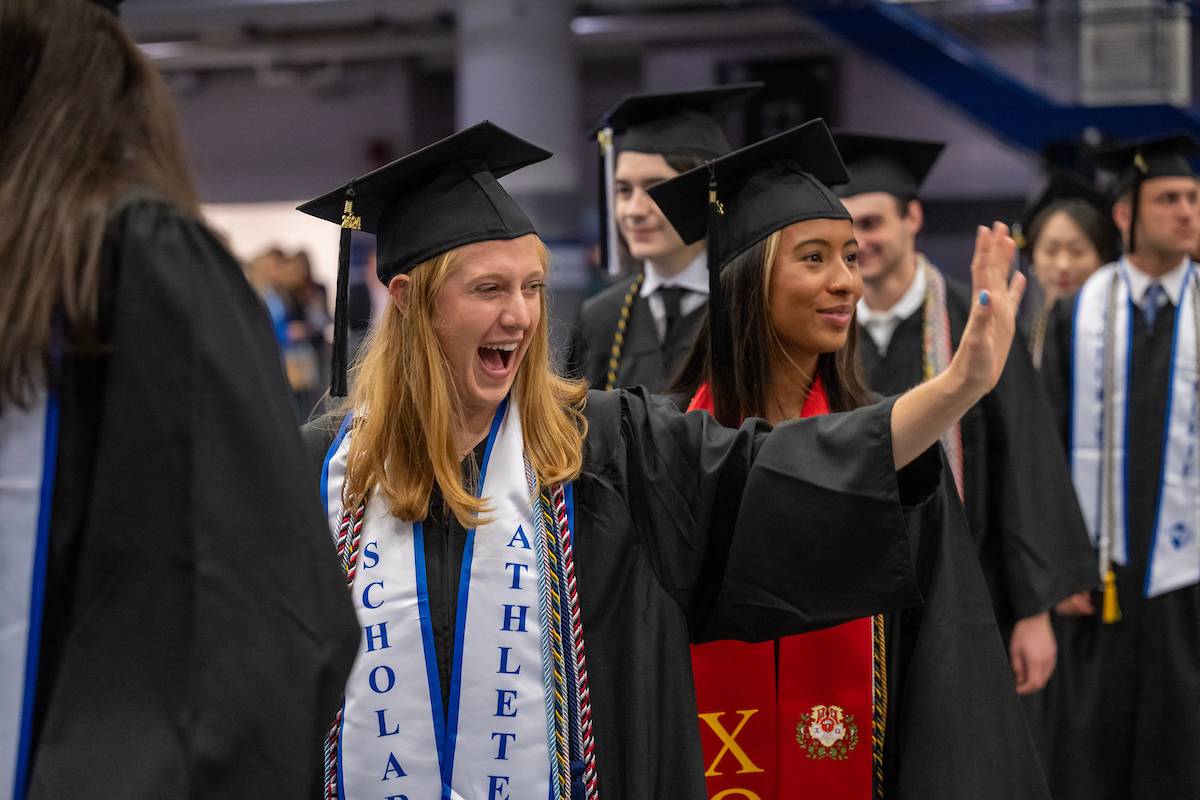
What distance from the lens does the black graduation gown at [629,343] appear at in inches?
168

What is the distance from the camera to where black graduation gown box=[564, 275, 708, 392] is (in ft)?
14.0

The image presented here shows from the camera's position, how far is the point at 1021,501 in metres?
3.82

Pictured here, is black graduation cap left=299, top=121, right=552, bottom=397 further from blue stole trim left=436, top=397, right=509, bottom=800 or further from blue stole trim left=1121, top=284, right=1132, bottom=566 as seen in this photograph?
blue stole trim left=1121, top=284, right=1132, bottom=566

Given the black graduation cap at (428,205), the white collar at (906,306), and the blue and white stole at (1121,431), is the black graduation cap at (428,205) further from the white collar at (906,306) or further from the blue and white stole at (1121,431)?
the blue and white stole at (1121,431)

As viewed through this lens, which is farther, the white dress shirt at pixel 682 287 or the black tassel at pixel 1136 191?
the black tassel at pixel 1136 191

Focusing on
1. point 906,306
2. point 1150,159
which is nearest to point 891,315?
point 906,306

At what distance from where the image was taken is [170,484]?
146cm

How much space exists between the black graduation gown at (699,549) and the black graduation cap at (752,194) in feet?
1.85

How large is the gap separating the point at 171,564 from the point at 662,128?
3271mm

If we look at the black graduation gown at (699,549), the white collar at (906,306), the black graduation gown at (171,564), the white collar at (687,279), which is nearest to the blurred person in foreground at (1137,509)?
the white collar at (906,306)

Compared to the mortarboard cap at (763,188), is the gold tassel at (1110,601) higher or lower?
lower

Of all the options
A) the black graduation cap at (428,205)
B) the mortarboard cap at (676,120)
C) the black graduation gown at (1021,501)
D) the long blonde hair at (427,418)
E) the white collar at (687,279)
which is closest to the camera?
the long blonde hair at (427,418)

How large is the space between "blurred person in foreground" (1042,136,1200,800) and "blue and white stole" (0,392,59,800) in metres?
3.70

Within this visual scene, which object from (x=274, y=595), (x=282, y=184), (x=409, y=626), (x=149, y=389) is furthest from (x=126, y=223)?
(x=282, y=184)
